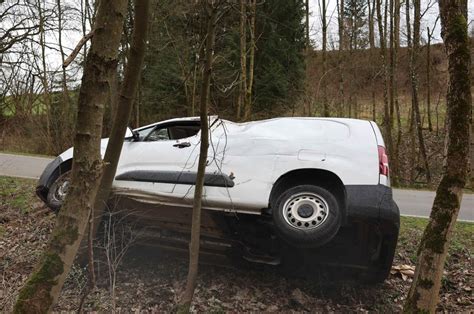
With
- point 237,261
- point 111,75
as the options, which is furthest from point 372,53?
point 111,75

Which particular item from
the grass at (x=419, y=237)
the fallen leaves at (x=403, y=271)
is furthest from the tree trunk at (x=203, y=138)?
the grass at (x=419, y=237)

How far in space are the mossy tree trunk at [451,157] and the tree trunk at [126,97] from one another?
3227 millimetres

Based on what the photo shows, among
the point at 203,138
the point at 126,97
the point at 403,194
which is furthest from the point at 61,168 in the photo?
the point at 403,194

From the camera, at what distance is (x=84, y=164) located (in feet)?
8.95

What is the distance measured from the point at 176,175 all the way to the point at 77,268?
2.30 metres

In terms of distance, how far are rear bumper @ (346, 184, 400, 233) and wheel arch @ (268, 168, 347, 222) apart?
0.17 meters

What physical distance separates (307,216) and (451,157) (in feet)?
5.35

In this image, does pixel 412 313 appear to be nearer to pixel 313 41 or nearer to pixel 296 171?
pixel 296 171

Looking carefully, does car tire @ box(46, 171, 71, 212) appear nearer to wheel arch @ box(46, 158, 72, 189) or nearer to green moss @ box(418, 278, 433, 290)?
wheel arch @ box(46, 158, 72, 189)

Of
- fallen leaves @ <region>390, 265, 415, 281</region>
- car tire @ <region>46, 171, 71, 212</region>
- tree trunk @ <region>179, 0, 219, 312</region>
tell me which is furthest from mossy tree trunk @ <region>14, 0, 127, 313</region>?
fallen leaves @ <region>390, 265, 415, 281</region>

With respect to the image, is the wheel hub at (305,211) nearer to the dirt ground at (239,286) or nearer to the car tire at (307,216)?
the car tire at (307,216)

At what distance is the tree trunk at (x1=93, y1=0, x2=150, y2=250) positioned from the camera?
516cm

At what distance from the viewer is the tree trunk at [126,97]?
16.9 feet

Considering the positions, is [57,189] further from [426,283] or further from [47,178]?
[426,283]
